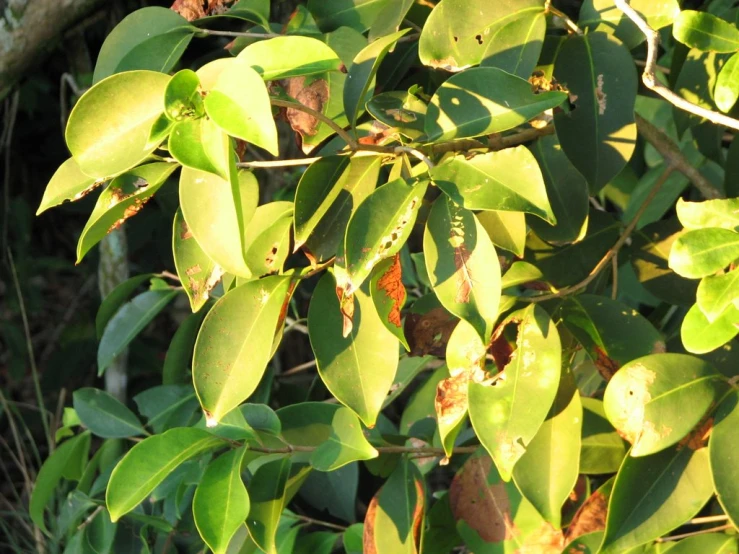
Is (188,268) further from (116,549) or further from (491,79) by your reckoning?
(116,549)

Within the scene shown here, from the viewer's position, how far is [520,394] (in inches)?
29.6

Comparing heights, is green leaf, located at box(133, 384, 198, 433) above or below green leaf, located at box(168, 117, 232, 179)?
below

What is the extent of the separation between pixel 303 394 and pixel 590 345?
0.72 m

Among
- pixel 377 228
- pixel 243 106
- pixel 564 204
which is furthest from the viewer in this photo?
pixel 564 204

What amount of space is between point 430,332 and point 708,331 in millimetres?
286

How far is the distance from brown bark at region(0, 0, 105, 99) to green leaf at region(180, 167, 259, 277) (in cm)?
75

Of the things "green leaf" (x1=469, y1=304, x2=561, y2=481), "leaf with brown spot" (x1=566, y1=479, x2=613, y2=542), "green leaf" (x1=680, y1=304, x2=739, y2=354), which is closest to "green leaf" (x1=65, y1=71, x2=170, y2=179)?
"green leaf" (x1=469, y1=304, x2=561, y2=481)

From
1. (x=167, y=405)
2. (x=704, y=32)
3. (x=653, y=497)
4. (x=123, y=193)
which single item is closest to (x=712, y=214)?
(x=704, y=32)

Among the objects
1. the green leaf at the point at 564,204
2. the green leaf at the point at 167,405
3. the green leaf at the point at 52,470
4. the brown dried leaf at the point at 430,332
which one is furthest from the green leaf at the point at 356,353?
the green leaf at the point at 52,470

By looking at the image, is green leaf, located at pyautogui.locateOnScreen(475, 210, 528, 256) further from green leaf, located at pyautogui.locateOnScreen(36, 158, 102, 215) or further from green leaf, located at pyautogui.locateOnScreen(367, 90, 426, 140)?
green leaf, located at pyautogui.locateOnScreen(36, 158, 102, 215)

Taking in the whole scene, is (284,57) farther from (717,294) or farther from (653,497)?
(653,497)

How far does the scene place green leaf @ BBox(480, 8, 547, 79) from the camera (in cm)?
75

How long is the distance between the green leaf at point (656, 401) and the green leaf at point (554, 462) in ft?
0.28

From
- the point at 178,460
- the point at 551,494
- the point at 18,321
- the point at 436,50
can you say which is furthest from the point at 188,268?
the point at 18,321
